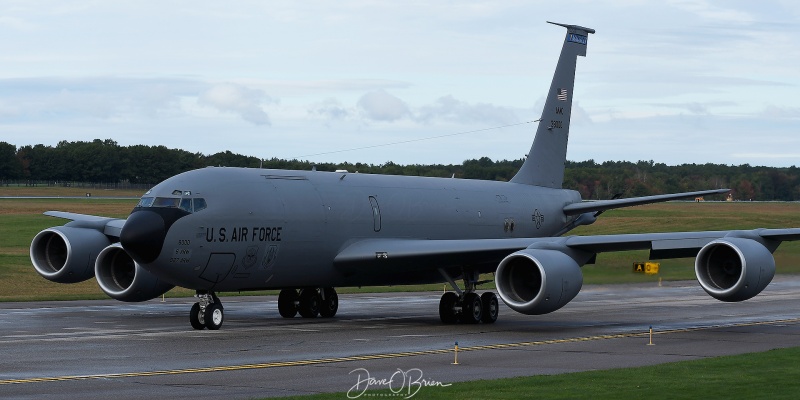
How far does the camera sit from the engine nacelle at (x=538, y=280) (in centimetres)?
2898

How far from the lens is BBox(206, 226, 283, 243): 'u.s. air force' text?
28812 millimetres

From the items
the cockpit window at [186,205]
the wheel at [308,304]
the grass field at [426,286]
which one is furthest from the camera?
the grass field at [426,286]

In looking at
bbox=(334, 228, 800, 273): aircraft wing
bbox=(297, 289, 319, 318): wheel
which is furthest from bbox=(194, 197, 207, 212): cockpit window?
bbox=(297, 289, 319, 318): wheel

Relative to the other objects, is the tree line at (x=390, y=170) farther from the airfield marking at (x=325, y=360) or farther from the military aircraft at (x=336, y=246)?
the airfield marking at (x=325, y=360)

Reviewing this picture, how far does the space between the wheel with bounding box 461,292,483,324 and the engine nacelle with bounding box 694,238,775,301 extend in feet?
21.0

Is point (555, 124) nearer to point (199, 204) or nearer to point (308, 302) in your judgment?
point (308, 302)

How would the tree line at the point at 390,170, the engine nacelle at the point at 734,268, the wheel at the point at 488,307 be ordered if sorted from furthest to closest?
the tree line at the point at 390,170 < the wheel at the point at 488,307 < the engine nacelle at the point at 734,268

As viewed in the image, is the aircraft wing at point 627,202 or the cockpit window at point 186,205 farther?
the aircraft wing at point 627,202

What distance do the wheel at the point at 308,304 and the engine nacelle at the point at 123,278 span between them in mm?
3861

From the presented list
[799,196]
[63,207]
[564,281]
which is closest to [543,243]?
[564,281]

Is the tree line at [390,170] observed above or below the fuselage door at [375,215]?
above

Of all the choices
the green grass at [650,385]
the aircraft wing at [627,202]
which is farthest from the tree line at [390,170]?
the green grass at [650,385]

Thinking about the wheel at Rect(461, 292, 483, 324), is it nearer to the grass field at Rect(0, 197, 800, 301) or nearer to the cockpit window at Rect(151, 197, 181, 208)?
the grass field at Rect(0, 197, 800, 301)

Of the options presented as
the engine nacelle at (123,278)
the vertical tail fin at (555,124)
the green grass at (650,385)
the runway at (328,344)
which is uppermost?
the vertical tail fin at (555,124)
